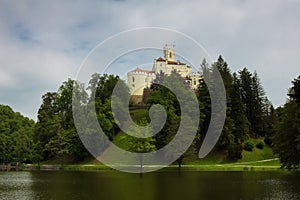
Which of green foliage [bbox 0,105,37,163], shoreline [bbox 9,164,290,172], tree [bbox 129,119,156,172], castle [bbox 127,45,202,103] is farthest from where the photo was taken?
castle [bbox 127,45,202,103]

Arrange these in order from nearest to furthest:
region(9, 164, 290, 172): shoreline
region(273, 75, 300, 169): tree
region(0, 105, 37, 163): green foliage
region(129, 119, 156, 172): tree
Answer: region(273, 75, 300, 169): tree → region(9, 164, 290, 172): shoreline → region(129, 119, 156, 172): tree → region(0, 105, 37, 163): green foliage

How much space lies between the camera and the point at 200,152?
54781 millimetres

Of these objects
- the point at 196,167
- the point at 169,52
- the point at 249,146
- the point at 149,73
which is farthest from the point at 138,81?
the point at 196,167

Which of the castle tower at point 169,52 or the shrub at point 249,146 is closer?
the shrub at point 249,146

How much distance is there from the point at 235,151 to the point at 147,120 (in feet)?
44.3

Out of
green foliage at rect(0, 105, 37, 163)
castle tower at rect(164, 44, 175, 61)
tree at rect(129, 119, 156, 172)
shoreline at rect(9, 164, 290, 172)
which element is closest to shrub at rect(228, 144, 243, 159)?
shoreline at rect(9, 164, 290, 172)

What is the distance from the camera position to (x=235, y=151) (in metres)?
53.3

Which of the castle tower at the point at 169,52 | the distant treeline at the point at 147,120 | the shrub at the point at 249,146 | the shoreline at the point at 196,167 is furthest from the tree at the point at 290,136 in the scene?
the castle tower at the point at 169,52

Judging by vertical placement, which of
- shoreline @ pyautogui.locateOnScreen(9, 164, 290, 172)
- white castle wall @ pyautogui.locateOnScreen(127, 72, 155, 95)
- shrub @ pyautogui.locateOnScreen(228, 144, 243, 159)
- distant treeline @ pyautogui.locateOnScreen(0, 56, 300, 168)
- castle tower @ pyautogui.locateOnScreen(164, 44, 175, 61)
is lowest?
shoreline @ pyautogui.locateOnScreen(9, 164, 290, 172)

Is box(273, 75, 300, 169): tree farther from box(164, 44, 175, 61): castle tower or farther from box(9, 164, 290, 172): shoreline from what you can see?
box(164, 44, 175, 61): castle tower

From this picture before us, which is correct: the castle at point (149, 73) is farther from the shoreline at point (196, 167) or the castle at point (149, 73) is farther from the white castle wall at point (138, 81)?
the shoreline at point (196, 167)

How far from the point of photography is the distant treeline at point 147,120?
55.2 meters

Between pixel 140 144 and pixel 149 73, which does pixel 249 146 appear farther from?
pixel 149 73

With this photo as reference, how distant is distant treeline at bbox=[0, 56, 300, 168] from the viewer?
55156mm
